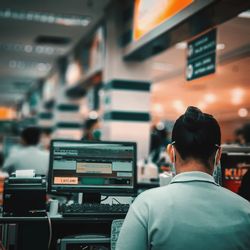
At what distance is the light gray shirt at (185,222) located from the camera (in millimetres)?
1456

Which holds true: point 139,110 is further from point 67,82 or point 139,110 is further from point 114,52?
point 67,82

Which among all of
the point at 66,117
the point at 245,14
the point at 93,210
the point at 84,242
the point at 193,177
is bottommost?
the point at 84,242

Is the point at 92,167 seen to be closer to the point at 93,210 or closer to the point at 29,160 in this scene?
the point at 93,210

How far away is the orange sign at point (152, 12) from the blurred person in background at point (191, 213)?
2.82 meters

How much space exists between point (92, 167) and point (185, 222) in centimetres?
146

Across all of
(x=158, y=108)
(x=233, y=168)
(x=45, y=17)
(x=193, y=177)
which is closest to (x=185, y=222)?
(x=193, y=177)

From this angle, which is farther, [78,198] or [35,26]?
[35,26]

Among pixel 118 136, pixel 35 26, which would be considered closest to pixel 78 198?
pixel 118 136

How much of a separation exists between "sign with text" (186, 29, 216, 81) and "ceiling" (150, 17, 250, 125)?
147 mm

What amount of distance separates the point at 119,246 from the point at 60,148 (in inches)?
54.7

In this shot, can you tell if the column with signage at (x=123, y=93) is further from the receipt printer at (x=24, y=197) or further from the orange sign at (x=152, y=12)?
the receipt printer at (x=24, y=197)

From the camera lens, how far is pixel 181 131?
1.59m

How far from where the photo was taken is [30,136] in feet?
15.8

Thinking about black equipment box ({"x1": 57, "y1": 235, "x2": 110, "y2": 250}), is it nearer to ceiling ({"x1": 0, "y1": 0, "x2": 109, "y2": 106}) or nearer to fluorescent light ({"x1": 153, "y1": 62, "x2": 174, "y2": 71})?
ceiling ({"x1": 0, "y1": 0, "x2": 109, "y2": 106})
